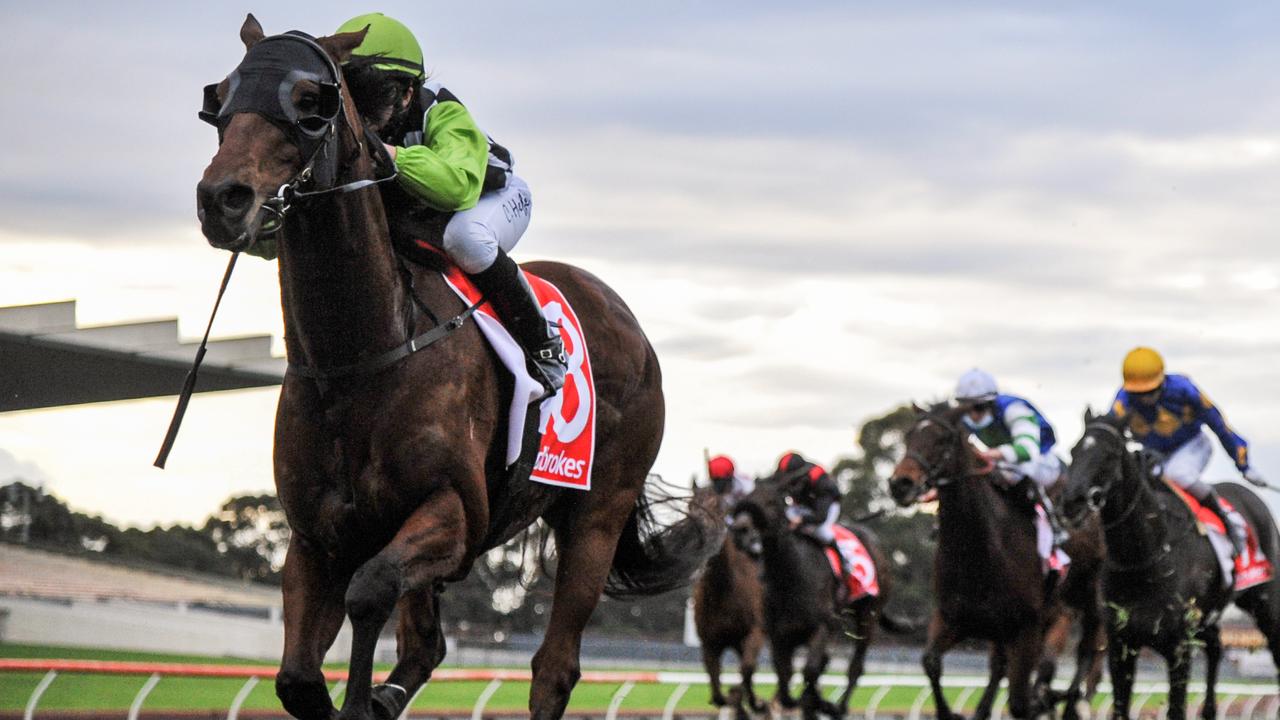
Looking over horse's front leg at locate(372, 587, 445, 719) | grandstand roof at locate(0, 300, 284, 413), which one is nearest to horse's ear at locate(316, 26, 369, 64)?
horse's front leg at locate(372, 587, 445, 719)

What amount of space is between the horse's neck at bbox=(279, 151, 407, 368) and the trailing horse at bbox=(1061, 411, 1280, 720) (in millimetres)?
5437

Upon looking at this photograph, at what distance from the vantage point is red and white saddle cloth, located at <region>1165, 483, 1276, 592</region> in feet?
30.4

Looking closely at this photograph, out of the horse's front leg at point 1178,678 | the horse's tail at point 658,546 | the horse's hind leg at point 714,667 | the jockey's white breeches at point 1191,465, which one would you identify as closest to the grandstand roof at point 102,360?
the horse's hind leg at point 714,667

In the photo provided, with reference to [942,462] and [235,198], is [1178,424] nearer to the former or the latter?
[942,462]

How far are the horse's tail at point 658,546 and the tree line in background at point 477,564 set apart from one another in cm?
2430

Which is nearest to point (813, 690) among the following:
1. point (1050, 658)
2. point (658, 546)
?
point (1050, 658)

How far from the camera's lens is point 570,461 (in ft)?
15.3

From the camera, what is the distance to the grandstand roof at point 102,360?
14141mm

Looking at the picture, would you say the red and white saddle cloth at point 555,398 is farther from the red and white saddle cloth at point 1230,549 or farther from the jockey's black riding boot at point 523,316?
the red and white saddle cloth at point 1230,549

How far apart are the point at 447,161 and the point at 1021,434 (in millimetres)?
6152

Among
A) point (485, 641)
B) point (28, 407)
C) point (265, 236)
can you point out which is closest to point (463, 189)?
point (265, 236)

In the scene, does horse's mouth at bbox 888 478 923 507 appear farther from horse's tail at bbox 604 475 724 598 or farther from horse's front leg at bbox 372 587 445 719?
horse's front leg at bbox 372 587 445 719

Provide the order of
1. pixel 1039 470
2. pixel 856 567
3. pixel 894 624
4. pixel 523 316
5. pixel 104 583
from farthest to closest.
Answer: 1. pixel 104 583
2. pixel 894 624
3. pixel 856 567
4. pixel 1039 470
5. pixel 523 316

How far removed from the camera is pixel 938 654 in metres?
9.27
